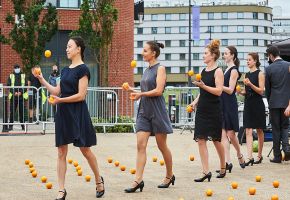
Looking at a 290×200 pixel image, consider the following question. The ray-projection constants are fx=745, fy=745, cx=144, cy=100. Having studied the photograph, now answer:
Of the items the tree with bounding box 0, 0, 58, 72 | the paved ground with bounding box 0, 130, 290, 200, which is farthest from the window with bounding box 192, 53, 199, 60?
the paved ground with bounding box 0, 130, 290, 200

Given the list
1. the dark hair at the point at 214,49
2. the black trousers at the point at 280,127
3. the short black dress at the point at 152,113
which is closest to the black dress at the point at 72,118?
the short black dress at the point at 152,113

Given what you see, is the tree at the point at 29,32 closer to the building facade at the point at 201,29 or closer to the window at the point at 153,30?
the building facade at the point at 201,29

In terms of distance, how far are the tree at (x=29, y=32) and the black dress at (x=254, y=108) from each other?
15364mm

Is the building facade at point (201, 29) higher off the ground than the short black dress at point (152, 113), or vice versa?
the building facade at point (201, 29)

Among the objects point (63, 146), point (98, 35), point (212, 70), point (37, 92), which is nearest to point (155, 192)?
point (63, 146)

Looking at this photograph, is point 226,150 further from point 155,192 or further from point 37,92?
point 37,92

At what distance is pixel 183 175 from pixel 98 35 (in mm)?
14259

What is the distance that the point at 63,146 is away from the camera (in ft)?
28.3

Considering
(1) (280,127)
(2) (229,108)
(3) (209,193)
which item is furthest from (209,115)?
(1) (280,127)

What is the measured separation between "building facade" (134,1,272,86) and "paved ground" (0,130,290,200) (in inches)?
4165

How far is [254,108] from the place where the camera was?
12734 millimetres

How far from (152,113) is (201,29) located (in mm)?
114744

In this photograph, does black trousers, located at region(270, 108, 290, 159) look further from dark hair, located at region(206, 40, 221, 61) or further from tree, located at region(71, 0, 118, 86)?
tree, located at region(71, 0, 118, 86)

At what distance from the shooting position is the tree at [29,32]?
88.5 ft
